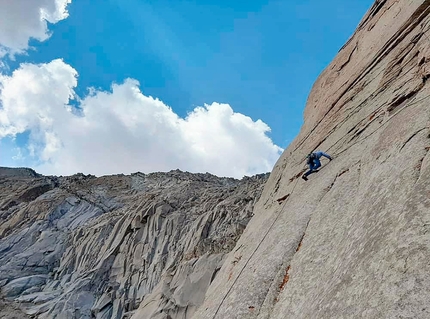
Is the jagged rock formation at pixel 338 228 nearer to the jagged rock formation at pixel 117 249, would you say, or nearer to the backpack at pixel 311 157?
the jagged rock formation at pixel 117 249

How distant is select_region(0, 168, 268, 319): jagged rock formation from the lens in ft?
86.1

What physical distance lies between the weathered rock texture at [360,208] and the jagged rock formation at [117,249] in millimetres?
10552

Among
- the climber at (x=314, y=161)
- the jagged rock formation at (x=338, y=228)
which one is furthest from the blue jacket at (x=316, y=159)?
the jagged rock formation at (x=338, y=228)

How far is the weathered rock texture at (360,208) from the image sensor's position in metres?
5.84

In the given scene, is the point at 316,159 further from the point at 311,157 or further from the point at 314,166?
the point at 314,166

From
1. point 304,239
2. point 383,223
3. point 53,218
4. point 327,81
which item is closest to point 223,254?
point 327,81

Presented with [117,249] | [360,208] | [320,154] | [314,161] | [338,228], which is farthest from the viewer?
[117,249]

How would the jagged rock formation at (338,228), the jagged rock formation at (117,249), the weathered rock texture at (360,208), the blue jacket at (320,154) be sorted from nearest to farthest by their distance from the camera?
1. the weathered rock texture at (360,208)
2. the jagged rock formation at (338,228)
3. the blue jacket at (320,154)
4. the jagged rock formation at (117,249)

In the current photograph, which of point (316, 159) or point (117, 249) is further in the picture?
point (117, 249)

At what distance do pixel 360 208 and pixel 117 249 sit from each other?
42.5m

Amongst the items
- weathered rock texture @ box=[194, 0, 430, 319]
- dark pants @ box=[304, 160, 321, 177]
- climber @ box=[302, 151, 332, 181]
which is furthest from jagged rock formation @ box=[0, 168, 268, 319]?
climber @ box=[302, 151, 332, 181]

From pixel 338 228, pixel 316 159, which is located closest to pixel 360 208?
pixel 338 228

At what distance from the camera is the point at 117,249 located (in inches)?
1841

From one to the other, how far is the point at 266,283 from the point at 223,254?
15.3 m
